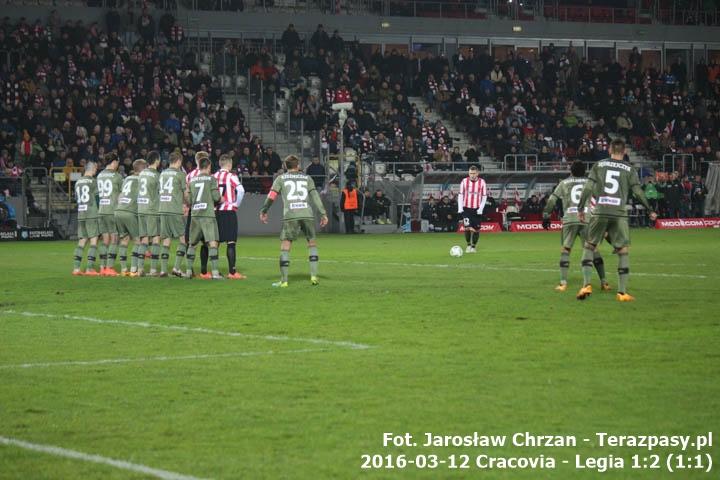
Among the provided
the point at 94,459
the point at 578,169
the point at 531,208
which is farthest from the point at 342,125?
the point at 94,459

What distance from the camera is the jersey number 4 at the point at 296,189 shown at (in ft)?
67.4

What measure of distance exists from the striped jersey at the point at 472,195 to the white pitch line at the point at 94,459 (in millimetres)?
24061

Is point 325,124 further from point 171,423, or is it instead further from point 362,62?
point 171,423

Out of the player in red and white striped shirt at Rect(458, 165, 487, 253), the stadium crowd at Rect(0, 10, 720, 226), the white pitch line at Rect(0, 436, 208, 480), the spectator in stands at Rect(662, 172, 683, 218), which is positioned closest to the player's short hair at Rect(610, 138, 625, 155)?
the white pitch line at Rect(0, 436, 208, 480)

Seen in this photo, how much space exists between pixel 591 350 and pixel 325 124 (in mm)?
39044

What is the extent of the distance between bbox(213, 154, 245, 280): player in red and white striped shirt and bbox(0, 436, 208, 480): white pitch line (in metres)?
15.0

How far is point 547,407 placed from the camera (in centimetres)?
888

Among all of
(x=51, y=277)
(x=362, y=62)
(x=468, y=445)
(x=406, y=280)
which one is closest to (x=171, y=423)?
(x=468, y=445)

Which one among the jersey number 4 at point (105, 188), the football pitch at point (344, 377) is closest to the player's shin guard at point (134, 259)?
the jersey number 4 at point (105, 188)

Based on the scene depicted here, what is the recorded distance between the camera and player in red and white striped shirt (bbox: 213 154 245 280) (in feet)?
75.6

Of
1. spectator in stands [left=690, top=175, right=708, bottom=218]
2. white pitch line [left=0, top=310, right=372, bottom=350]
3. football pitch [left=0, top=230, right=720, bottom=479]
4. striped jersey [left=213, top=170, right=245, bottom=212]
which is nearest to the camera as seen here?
football pitch [left=0, top=230, right=720, bottom=479]

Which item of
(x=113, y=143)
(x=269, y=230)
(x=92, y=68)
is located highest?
(x=92, y=68)

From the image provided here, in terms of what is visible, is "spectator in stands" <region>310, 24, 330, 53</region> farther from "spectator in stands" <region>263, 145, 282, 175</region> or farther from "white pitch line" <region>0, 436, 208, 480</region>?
"white pitch line" <region>0, 436, 208, 480</region>

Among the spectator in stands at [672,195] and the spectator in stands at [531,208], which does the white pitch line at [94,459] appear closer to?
the spectator in stands at [531,208]
